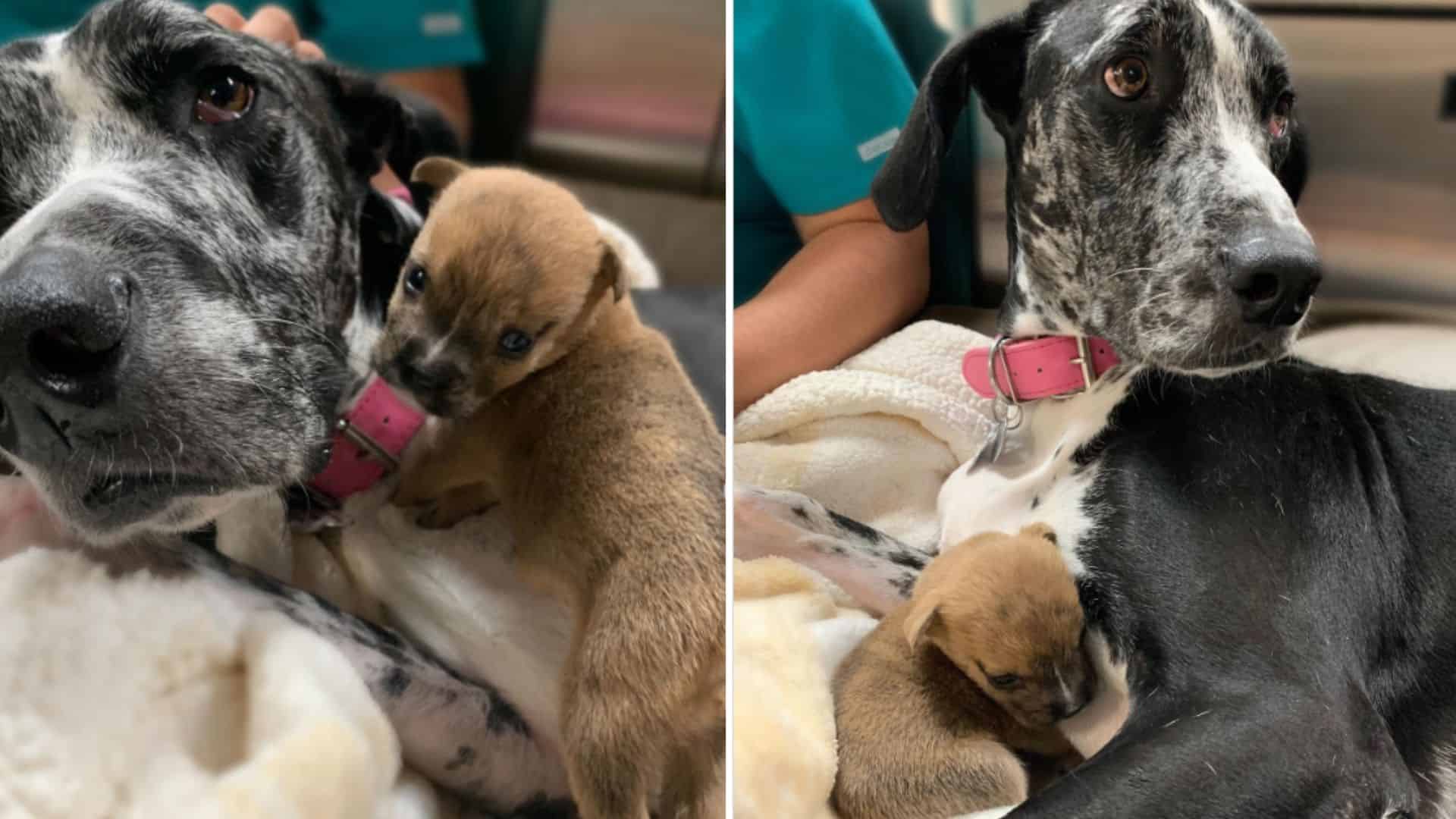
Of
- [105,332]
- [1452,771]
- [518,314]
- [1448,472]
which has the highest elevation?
[105,332]

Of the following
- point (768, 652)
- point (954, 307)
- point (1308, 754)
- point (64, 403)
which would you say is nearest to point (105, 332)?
point (64, 403)

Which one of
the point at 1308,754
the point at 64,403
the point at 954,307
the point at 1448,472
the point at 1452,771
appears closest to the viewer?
the point at 64,403

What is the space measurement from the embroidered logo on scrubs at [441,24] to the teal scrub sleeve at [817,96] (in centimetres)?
30

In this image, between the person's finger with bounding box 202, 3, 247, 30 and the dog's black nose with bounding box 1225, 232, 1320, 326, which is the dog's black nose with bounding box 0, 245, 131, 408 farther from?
the dog's black nose with bounding box 1225, 232, 1320, 326

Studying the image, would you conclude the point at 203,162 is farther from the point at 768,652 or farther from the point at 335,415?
the point at 768,652

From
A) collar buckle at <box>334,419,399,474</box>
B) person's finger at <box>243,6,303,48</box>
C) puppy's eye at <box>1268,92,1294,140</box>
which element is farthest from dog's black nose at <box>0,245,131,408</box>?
puppy's eye at <box>1268,92,1294,140</box>

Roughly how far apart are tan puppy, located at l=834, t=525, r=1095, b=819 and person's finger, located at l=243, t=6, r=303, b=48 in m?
0.85

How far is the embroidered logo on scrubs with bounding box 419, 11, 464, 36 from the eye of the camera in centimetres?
101

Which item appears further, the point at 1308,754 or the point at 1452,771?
the point at 1452,771

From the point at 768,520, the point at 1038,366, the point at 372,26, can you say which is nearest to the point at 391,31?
the point at 372,26

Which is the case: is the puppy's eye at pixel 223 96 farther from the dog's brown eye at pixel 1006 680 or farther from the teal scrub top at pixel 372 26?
the dog's brown eye at pixel 1006 680

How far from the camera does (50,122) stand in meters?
0.83

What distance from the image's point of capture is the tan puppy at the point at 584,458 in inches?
29.0

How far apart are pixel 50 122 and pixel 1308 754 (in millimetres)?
1092
